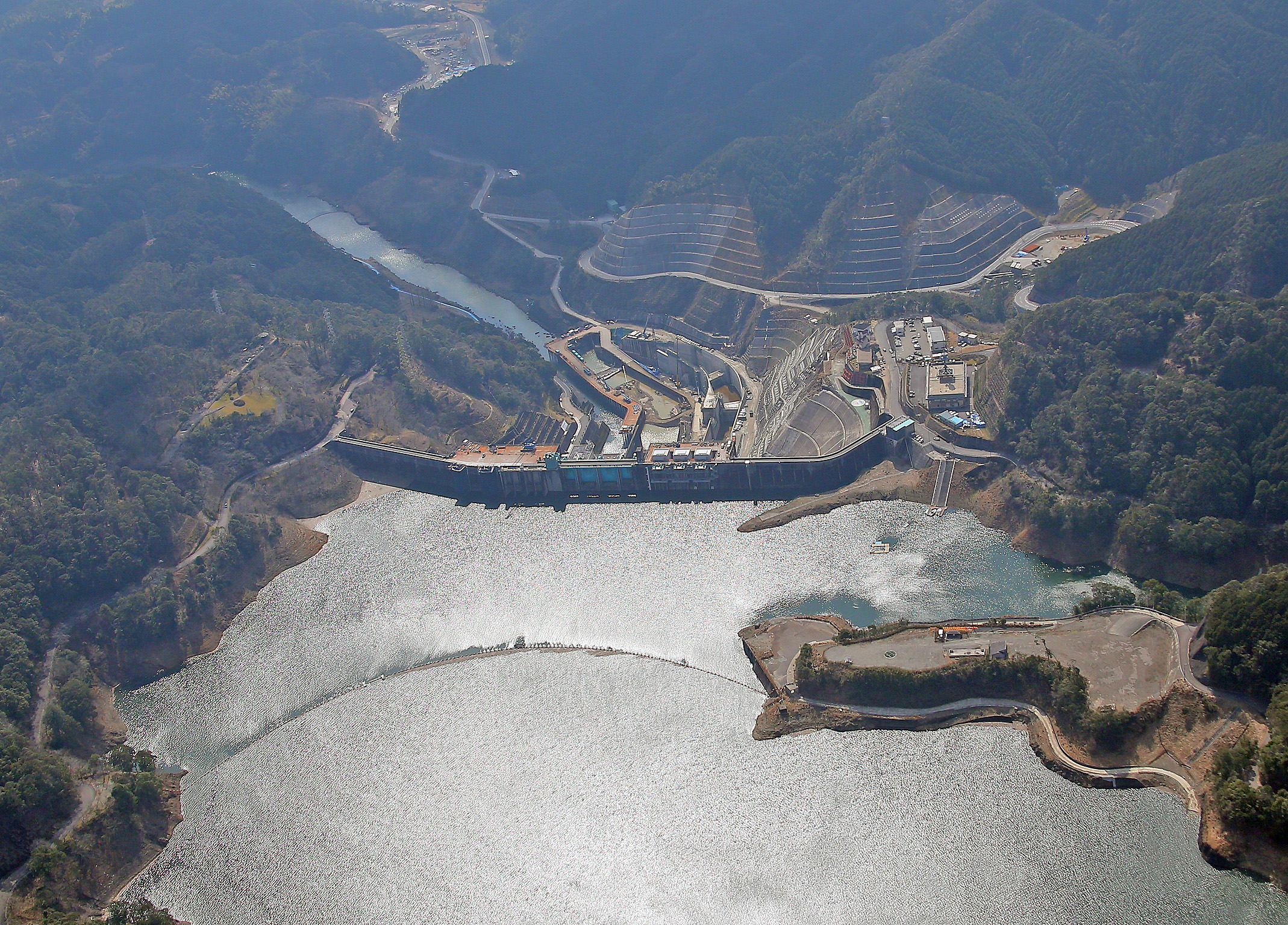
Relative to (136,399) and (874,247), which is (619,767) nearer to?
(136,399)

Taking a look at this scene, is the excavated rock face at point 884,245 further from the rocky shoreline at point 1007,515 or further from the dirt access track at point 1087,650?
the dirt access track at point 1087,650

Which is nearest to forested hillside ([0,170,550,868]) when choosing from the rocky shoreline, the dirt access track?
the rocky shoreline

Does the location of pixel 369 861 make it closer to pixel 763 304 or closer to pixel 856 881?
pixel 856 881

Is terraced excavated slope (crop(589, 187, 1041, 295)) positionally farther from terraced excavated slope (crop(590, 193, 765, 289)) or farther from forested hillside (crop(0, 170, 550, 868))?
forested hillside (crop(0, 170, 550, 868))

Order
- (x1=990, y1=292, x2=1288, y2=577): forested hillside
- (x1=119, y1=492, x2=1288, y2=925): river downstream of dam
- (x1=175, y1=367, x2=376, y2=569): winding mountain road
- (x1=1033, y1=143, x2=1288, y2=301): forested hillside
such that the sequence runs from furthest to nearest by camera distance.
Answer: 1. (x1=1033, y1=143, x2=1288, y2=301): forested hillside
2. (x1=175, y1=367, x2=376, y2=569): winding mountain road
3. (x1=990, y1=292, x2=1288, y2=577): forested hillside
4. (x1=119, y1=492, x2=1288, y2=925): river downstream of dam

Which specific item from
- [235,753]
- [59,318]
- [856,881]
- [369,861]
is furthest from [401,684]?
[59,318]

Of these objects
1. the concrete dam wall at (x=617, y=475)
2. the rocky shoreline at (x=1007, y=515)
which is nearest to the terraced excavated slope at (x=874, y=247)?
the concrete dam wall at (x=617, y=475)
